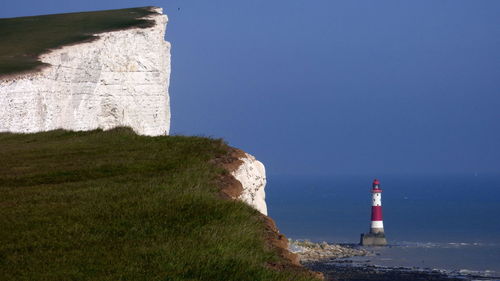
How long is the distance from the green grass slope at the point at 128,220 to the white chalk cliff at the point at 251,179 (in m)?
0.38

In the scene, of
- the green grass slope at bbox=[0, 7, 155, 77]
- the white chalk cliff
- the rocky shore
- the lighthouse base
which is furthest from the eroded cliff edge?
the lighthouse base

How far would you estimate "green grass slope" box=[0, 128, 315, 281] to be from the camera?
8.55 meters

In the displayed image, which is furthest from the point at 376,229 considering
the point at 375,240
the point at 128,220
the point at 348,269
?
the point at 128,220

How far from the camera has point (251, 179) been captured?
1252cm

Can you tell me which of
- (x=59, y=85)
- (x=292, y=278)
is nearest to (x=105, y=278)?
(x=292, y=278)

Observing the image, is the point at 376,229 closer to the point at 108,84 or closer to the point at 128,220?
the point at 108,84

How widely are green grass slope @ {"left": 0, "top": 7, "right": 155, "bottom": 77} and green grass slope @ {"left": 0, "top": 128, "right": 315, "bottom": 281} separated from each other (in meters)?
23.2

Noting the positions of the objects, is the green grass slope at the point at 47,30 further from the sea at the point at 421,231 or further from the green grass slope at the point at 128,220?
the sea at the point at 421,231

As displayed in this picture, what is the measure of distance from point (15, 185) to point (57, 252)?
3.62 m

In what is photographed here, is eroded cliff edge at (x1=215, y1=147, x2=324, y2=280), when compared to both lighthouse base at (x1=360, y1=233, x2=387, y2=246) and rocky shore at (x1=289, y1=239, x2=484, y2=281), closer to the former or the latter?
rocky shore at (x1=289, y1=239, x2=484, y2=281)

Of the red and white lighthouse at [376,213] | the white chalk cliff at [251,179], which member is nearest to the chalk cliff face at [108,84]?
the white chalk cliff at [251,179]

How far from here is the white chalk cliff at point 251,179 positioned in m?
12.3

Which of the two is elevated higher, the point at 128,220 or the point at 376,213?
the point at 376,213

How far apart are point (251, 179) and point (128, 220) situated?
9.71 ft
